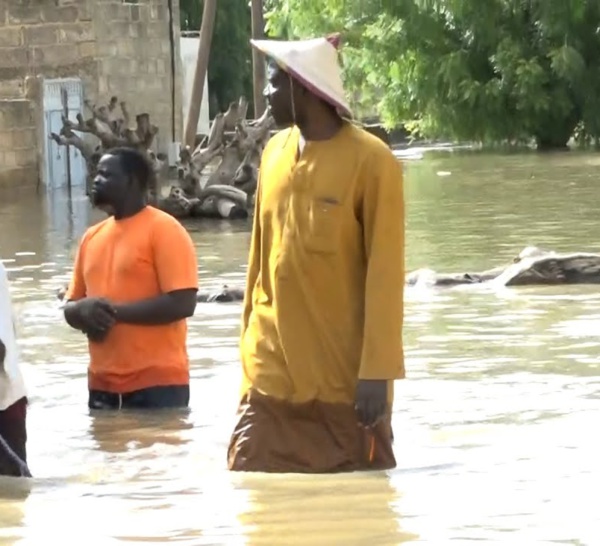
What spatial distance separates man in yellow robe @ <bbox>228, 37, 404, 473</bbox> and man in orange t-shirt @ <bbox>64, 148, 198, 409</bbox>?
1.35 meters

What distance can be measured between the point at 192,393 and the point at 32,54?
21.3 meters

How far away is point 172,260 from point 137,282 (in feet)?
0.62

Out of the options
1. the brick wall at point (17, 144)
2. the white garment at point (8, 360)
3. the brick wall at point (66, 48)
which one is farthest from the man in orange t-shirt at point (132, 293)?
the brick wall at point (66, 48)

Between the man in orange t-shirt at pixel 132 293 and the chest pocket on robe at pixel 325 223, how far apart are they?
1.65 meters

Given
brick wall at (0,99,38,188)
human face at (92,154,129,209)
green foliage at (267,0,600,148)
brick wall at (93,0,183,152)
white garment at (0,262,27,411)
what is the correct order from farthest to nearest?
1. green foliage at (267,0,600,148)
2. brick wall at (93,0,183,152)
3. brick wall at (0,99,38,188)
4. human face at (92,154,129,209)
5. white garment at (0,262,27,411)

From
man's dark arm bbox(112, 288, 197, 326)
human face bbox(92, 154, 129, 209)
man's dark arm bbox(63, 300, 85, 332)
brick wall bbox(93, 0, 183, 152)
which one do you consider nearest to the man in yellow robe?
man's dark arm bbox(112, 288, 197, 326)

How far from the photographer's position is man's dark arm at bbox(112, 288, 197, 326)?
7.52 metres

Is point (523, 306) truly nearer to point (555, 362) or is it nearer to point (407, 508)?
point (555, 362)

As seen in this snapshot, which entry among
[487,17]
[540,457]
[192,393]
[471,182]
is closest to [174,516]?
[540,457]

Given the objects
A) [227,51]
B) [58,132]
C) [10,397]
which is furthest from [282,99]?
[227,51]

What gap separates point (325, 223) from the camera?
19.5 ft

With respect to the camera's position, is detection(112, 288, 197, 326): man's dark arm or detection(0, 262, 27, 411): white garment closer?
detection(0, 262, 27, 411): white garment

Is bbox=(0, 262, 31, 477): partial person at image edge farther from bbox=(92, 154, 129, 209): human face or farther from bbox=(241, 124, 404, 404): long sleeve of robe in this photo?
bbox=(92, 154, 129, 209): human face

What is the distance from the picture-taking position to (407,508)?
5938mm
